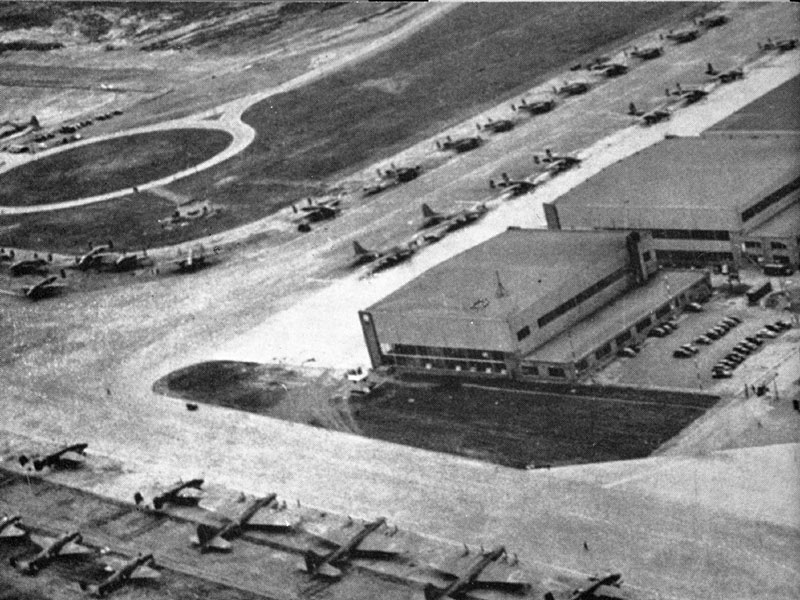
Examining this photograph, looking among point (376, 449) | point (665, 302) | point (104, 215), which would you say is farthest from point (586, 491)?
point (104, 215)

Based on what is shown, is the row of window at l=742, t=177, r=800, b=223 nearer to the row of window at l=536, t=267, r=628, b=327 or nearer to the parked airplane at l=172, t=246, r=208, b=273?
the row of window at l=536, t=267, r=628, b=327

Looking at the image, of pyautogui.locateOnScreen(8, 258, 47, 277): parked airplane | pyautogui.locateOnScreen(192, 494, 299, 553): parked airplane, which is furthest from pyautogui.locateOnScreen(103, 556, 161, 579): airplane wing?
pyautogui.locateOnScreen(8, 258, 47, 277): parked airplane

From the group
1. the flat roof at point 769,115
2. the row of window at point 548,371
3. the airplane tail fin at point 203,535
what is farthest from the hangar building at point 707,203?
the airplane tail fin at point 203,535

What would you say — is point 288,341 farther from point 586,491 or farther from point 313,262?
point 586,491

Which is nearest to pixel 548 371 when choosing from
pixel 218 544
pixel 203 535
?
pixel 218 544

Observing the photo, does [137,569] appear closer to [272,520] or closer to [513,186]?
[272,520]
